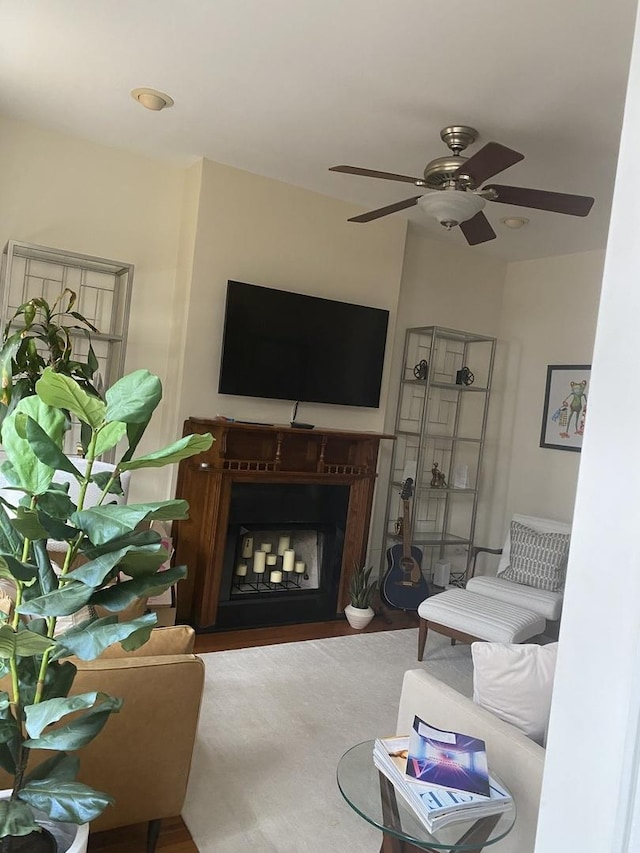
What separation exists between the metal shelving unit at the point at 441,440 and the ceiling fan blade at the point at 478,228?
1660mm

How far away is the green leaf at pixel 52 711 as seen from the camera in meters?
1.17

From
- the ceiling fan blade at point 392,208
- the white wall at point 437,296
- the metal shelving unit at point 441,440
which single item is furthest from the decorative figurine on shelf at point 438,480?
the ceiling fan blade at point 392,208

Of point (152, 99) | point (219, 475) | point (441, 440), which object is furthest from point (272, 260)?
point (441, 440)

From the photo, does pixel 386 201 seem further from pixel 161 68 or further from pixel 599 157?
pixel 161 68

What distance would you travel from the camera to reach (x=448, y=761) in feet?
5.45

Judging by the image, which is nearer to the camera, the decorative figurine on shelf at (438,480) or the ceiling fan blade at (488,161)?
the ceiling fan blade at (488,161)

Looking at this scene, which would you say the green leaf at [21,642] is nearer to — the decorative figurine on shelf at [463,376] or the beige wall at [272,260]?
the beige wall at [272,260]

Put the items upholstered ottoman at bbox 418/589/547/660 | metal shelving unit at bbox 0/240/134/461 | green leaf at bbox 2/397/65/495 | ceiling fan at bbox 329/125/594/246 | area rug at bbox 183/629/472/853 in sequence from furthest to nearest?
1. metal shelving unit at bbox 0/240/134/461
2. upholstered ottoman at bbox 418/589/547/660
3. ceiling fan at bbox 329/125/594/246
4. area rug at bbox 183/629/472/853
5. green leaf at bbox 2/397/65/495

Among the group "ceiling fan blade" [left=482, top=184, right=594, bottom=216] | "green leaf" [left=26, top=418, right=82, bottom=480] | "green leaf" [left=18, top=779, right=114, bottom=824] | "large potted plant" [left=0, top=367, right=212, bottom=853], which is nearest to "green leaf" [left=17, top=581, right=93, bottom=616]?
"large potted plant" [left=0, top=367, right=212, bottom=853]

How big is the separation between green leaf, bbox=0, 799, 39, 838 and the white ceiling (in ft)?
8.14

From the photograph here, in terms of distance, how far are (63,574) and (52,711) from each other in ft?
0.82

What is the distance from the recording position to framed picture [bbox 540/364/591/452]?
193 inches

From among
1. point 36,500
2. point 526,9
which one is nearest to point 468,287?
point 526,9

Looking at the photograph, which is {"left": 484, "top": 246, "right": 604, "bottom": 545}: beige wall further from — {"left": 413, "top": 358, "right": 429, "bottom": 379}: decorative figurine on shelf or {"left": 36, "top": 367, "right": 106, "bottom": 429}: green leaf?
{"left": 36, "top": 367, "right": 106, "bottom": 429}: green leaf
